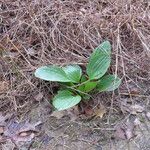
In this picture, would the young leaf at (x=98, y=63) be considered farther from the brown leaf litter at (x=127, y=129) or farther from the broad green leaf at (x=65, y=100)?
the brown leaf litter at (x=127, y=129)

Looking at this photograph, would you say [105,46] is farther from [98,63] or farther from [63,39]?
[63,39]

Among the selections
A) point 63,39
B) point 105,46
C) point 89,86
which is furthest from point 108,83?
point 63,39

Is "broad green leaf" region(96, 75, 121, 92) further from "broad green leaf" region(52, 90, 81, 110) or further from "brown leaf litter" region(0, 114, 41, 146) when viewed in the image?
"brown leaf litter" region(0, 114, 41, 146)

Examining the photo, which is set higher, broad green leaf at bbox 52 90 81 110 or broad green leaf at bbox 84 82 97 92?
broad green leaf at bbox 84 82 97 92

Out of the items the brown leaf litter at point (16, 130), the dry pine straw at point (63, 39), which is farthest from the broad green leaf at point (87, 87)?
the brown leaf litter at point (16, 130)

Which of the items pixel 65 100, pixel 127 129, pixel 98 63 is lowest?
pixel 127 129

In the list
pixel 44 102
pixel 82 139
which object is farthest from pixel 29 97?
pixel 82 139

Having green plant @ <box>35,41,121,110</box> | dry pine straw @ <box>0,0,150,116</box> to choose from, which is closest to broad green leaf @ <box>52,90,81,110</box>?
green plant @ <box>35,41,121,110</box>
